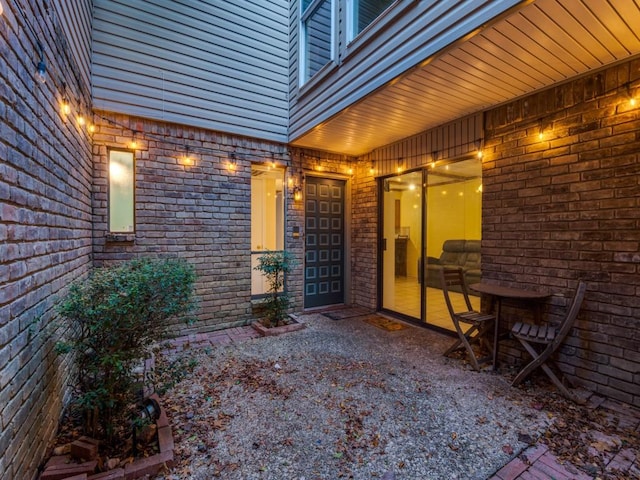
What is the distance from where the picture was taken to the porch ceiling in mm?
1995

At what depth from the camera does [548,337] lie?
260 centimetres

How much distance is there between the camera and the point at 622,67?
2.46 m

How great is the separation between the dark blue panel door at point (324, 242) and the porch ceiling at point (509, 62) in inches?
61.6

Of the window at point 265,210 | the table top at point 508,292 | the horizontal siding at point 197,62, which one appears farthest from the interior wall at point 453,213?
the window at point 265,210

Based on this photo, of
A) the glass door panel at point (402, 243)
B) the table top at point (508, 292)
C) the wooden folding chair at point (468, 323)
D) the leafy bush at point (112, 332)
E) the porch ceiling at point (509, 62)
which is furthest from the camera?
the glass door panel at point (402, 243)

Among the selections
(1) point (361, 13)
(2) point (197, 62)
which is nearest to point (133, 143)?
(2) point (197, 62)

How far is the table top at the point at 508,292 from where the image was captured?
2.82 metres

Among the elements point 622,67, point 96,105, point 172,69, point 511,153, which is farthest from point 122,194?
point 622,67

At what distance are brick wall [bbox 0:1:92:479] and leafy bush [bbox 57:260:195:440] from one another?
18 centimetres

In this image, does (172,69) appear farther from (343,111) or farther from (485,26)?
(485,26)

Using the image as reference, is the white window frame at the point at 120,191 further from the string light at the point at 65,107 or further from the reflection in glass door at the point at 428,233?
the reflection in glass door at the point at 428,233

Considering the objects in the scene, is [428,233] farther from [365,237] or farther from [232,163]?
[232,163]

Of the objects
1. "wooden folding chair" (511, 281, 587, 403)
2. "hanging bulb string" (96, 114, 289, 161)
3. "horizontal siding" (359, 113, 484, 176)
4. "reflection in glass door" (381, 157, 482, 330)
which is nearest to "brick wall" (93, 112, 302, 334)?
"hanging bulb string" (96, 114, 289, 161)

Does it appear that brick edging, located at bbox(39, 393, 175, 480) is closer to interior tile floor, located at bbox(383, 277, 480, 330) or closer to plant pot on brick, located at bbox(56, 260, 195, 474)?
plant pot on brick, located at bbox(56, 260, 195, 474)
